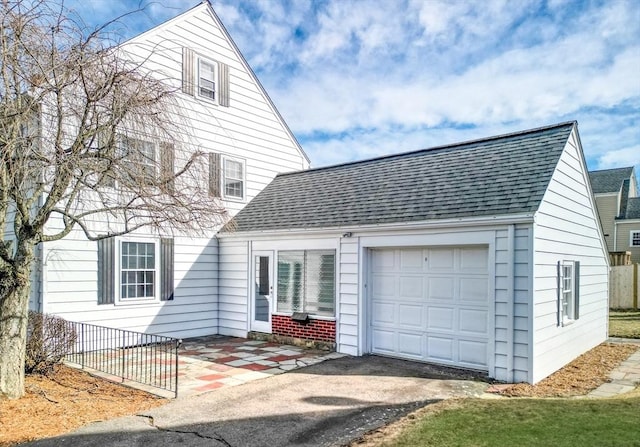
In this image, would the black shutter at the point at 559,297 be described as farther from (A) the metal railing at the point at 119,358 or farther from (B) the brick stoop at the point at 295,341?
(A) the metal railing at the point at 119,358

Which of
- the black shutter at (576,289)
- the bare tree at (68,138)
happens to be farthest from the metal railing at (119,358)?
the black shutter at (576,289)

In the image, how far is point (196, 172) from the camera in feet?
21.9

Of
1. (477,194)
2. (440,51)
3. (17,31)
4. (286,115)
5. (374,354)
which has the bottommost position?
(374,354)

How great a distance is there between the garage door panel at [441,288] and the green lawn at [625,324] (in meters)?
7.94

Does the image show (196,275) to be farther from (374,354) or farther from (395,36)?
(395,36)

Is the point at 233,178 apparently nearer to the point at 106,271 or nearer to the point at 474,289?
the point at 106,271

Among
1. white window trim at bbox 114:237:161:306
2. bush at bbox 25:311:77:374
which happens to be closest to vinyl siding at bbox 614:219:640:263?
white window trim at bbox 114:237:161:306

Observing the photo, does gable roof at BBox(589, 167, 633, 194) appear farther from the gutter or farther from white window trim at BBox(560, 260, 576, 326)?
the gutter

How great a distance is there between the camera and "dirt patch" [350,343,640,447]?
5.08m

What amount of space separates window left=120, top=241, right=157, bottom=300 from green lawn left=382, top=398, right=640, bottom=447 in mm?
7738

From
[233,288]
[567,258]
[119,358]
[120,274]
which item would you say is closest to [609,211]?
[567,258]

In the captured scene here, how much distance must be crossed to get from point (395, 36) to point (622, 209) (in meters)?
26.9

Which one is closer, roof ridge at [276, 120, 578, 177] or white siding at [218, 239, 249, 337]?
roof ridge at [276, 120, 578, 177]

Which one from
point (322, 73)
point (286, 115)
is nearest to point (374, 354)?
point (286, 115)
